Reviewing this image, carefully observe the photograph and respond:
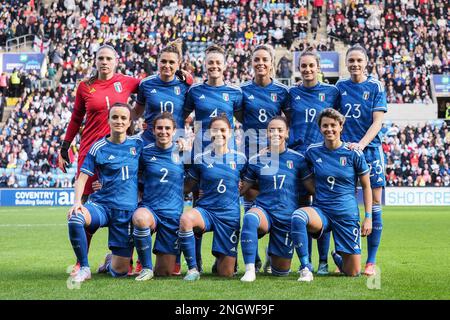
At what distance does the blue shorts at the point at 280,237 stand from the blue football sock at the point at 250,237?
25 cm

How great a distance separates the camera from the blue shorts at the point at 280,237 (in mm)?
7320

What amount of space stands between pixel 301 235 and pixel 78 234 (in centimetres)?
200

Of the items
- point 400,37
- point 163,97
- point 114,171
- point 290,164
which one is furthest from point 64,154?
point 400,37

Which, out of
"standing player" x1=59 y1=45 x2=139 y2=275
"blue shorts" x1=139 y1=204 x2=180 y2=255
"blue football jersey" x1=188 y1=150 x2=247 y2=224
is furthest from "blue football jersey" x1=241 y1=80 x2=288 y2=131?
"blue shorts" x1=139 y1=204 x2=180 y2=255

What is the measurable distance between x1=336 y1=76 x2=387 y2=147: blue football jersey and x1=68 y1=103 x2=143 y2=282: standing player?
84.5 inches

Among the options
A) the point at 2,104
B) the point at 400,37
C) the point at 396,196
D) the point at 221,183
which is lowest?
the point at 396,196

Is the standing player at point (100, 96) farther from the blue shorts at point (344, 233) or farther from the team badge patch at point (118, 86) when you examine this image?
the blue shorts at point (344, 233)

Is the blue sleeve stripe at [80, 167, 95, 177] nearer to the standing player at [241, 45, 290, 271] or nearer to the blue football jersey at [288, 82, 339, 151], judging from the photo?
the standing player at [241, 45, 290, 271]

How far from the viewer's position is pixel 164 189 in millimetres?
7281

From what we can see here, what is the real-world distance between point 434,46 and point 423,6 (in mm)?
3418

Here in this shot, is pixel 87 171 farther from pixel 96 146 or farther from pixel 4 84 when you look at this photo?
pixel 4 84

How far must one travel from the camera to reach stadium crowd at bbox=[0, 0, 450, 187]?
27938 mm

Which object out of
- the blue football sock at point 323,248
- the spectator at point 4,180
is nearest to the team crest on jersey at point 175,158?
the blue football sock at point 323,248
